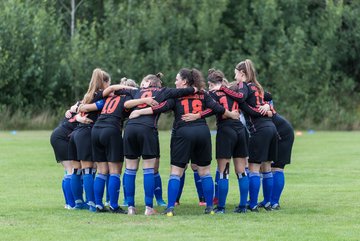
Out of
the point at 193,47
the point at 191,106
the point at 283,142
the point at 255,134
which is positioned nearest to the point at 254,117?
the point at 255,134

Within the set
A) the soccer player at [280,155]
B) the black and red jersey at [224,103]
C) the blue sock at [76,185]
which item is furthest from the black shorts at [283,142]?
the blue sock at [76,185]

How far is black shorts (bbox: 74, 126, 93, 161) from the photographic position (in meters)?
13.6

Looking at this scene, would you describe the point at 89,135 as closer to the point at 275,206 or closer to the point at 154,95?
the point at 154,95

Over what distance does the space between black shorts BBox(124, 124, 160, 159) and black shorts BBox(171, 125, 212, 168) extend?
282 mm

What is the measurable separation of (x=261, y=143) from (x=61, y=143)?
307cm

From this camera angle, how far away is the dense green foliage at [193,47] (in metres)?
44.6

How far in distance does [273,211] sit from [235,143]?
3.99ft

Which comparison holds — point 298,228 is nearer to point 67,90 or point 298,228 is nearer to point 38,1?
point 67,90

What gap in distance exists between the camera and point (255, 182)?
13.5 m

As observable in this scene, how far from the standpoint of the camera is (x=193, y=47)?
160 feet

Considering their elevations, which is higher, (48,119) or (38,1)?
(38,1)

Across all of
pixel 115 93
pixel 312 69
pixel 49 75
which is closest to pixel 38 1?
pixel 49 75

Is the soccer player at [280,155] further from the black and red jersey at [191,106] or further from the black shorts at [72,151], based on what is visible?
the black shorts at [72,151]

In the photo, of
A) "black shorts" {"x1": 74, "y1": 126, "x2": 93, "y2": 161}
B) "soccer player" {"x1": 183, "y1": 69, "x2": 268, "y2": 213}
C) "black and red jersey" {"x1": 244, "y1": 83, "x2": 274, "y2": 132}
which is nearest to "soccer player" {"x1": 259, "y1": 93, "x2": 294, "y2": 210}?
"black and red jersey" {"x1": 244, "y1": 83, "x2": 274, "y2": 132}
